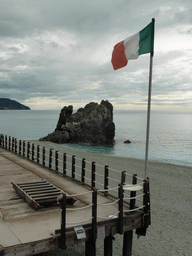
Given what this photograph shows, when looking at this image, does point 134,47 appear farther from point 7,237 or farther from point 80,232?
point 7,237

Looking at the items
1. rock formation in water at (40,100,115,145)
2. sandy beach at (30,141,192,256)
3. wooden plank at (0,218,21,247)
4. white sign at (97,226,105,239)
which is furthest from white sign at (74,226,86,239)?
rock formation in water at (40,100,115,145)

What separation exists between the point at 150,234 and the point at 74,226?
7.61 m

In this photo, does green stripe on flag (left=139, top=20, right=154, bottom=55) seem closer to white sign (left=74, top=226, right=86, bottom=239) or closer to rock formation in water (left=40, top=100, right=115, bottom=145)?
white sign (left=74, top=226, right=86, bottom=239)

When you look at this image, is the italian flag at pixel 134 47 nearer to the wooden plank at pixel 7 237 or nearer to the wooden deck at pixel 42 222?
the wooden deck at pixel 42 222

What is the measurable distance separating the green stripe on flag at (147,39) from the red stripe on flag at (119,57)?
0.95m

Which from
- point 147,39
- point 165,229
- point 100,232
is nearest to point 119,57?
point 147,39

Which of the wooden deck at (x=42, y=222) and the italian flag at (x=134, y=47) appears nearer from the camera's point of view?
the wooden deck at (x=42, y=222)

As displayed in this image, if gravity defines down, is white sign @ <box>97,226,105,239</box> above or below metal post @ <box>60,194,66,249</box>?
below

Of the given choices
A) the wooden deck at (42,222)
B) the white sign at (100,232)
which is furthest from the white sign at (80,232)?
the white sign at (100,232)

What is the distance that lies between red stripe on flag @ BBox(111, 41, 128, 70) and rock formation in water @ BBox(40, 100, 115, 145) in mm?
55351

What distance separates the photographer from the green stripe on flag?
31.9ft

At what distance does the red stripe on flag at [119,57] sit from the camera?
10.8 meters

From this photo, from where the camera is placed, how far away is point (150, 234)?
1322 centimetres

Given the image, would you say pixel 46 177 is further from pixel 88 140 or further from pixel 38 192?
pixel 88 140
